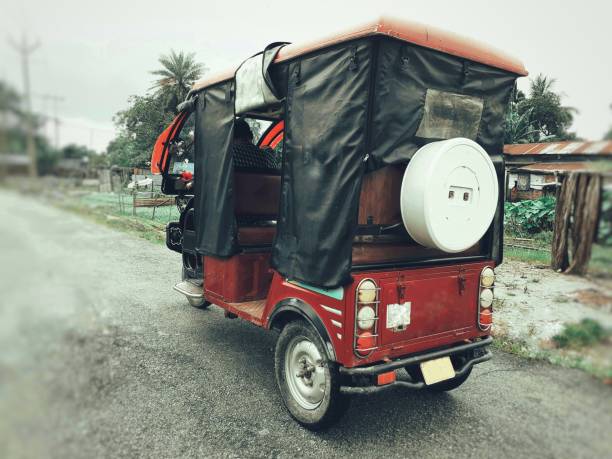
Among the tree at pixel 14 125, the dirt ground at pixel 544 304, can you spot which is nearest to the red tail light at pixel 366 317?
the dirt ground at pixel 544 304

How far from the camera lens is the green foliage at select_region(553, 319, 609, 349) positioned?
110cm

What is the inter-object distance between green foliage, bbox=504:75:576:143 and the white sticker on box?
131 cm

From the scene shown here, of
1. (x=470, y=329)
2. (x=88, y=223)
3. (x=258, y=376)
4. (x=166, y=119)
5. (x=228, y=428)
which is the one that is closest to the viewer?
(x=88, y=223)

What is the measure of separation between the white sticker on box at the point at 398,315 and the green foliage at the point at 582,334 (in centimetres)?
151

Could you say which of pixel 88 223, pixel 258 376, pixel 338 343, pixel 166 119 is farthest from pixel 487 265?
pixel 166 119

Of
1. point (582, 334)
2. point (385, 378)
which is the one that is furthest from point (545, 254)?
point (582, 334)

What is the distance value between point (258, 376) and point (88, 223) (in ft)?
9.73

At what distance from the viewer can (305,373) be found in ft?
10.7

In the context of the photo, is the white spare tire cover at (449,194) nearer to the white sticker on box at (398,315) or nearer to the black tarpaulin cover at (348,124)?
the black tarpaulin cover at (348,124)

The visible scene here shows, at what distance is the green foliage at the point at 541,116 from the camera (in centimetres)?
Result: 161

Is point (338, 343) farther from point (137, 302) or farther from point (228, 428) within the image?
point (137, 302)

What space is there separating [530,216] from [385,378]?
265 centimetres

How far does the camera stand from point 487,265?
11.3 ft

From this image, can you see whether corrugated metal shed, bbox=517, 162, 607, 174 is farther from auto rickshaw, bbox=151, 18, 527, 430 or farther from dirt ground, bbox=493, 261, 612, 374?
auto rickshaw, bbox=151, 18, 527, 430
